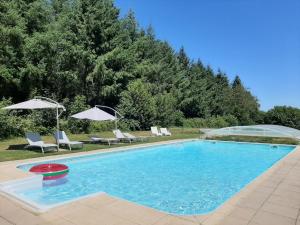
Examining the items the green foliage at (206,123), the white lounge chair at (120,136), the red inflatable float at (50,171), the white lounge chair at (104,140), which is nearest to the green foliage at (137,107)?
the white lounge chair at (120,136)

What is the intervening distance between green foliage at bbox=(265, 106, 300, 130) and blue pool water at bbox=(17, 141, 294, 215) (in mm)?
17799

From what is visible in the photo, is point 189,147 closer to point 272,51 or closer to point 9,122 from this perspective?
point 9,122

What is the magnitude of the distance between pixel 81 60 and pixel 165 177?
1812 cm

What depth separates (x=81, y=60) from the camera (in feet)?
80.4

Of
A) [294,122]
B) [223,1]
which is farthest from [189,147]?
[294,122]

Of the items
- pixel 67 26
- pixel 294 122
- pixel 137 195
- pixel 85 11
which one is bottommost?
pixel 137 195

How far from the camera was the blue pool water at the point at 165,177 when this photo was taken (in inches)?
265

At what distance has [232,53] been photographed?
1351 inches

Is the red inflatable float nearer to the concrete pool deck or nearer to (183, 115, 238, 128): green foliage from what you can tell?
the concrete pool deck

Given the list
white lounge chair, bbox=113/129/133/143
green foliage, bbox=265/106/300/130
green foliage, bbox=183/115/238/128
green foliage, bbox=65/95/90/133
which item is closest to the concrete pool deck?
white lounge chair, bbox=113/129/133/143

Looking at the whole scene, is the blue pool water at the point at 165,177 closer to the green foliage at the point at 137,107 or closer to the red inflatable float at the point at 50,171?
the red inflatable float at the point at 50,171

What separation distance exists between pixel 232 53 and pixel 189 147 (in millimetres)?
21688

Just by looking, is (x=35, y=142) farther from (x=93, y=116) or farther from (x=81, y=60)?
(x=81, y=60)

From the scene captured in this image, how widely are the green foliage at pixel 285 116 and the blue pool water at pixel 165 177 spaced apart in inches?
701
